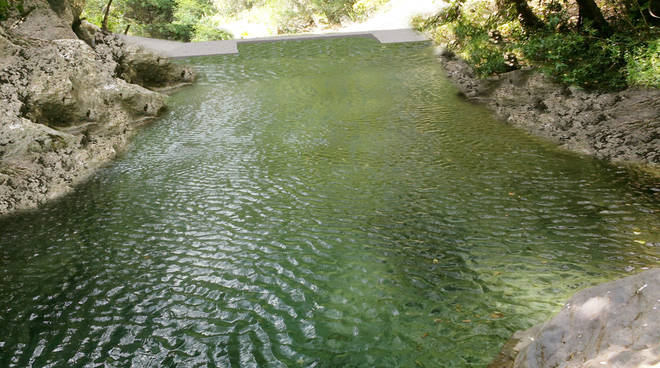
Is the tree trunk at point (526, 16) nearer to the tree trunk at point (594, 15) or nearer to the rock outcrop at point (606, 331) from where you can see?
the tree trunk at point (594, 15)

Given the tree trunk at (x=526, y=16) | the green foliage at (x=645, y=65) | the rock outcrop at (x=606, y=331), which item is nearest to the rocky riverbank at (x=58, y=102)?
the rock outcrop at (x=606, y=331)

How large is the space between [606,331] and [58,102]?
36.5 ft

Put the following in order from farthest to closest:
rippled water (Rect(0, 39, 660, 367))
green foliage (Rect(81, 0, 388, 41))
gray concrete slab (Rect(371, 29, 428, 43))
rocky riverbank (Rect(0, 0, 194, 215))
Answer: green foliage (Rect(81, 0, 388, 41)) → gray concrete slab (Rect(371, 29, 428, 43)) → rocky riverbank (Rect(0, 0, 194, 215)) → rippled water (Rect(0, 39, 660, 367))

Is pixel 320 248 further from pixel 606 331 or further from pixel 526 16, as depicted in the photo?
pixel 526 16

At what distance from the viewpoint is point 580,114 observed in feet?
30.6

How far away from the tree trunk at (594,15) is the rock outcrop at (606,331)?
8.28 metres

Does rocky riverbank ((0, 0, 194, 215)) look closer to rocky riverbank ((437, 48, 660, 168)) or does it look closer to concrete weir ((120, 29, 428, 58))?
concrete weir ((120, 29, 428, 58))

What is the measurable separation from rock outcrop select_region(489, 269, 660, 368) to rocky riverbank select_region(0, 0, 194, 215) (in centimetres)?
761

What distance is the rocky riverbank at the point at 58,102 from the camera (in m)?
8.51

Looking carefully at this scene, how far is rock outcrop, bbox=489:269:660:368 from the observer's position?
2.82m

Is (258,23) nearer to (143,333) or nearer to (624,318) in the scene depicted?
(143,333)

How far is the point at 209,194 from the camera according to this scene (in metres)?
7.66

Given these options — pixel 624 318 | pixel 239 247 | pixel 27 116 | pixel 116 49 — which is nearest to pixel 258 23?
pixel 116 49

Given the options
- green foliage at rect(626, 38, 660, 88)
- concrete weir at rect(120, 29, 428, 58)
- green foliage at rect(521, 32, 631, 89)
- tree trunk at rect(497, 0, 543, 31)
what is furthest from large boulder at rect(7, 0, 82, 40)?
green foliage at rect(626, 38, 660, 88)
